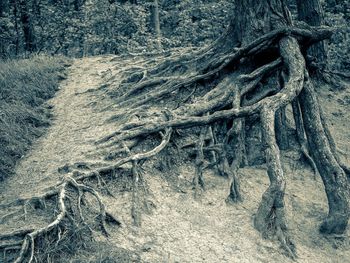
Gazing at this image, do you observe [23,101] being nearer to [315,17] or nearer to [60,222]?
[60,222]

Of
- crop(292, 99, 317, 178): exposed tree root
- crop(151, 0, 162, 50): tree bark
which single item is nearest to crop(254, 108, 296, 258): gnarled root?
crop(292, 99, 317, 178): exposed tree root

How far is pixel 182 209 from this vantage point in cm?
526

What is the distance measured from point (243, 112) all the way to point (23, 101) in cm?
507

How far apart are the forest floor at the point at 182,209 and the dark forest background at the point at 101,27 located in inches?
346

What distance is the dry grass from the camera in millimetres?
6957

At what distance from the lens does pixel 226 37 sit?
7.34 meters

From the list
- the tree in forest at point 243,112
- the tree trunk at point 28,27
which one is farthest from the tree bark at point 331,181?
the tree trunk at point 28,27

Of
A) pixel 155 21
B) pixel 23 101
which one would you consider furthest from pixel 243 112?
pixel 155 21

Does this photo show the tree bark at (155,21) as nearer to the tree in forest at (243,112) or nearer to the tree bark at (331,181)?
the tree in forest at (243,112)

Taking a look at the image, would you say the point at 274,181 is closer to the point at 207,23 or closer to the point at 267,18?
the point at 267,18

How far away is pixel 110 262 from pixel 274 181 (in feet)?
6.69

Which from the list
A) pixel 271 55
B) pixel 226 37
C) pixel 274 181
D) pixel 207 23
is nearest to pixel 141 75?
pixel 226 37

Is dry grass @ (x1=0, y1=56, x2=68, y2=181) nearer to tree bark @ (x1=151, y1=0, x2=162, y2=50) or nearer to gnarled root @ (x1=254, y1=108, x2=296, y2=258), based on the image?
gnarled root @ (x1=254, y1=108, x2=296, y2=258)

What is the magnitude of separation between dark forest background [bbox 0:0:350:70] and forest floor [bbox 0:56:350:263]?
8.80 meters
